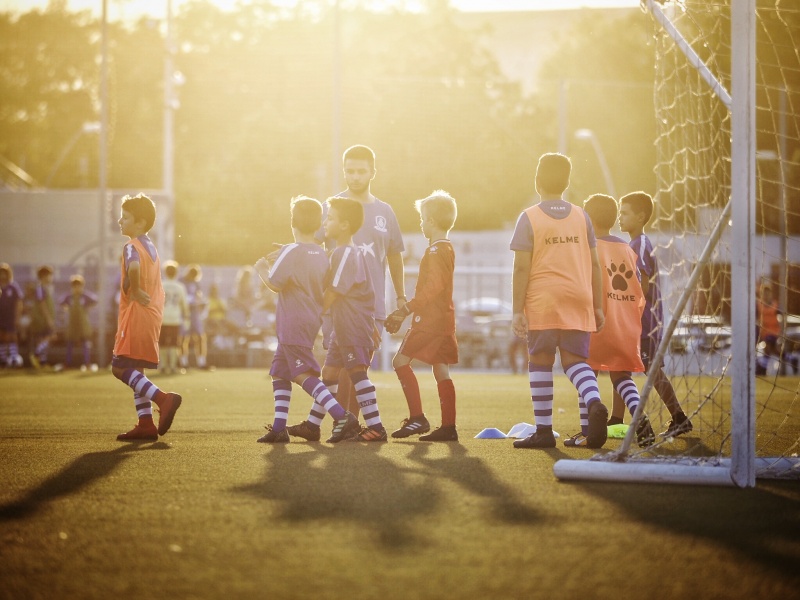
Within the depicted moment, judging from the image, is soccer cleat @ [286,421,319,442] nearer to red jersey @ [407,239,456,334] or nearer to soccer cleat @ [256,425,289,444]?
soccer cleat @ [256,425,289,444]

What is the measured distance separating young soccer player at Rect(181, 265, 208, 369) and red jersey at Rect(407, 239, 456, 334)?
44.9ft

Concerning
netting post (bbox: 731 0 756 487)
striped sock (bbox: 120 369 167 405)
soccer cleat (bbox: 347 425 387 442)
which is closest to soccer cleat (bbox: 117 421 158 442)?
striped sock (bbox: 120 369 167 405)

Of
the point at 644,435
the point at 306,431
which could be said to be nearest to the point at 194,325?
the point at 306,431

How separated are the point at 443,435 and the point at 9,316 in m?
14.9

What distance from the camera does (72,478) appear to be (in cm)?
598

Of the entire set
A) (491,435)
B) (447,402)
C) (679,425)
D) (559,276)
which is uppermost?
(559,276)

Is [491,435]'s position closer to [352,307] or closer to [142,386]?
[352,307]

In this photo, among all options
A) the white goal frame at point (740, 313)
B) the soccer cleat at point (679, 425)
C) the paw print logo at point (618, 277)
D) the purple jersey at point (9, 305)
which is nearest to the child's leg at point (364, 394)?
the paw print logo at point (618, 277)

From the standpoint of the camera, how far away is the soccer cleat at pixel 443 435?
26.2 feet

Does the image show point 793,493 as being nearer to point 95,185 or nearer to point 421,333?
point 421,333

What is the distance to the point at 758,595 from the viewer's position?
355 cm

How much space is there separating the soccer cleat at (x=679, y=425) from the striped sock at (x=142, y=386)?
3.21 m

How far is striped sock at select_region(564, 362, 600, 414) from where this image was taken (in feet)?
23.7

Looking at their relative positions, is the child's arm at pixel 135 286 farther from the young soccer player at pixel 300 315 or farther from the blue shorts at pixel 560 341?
the blue shorts at pixel 560 341
